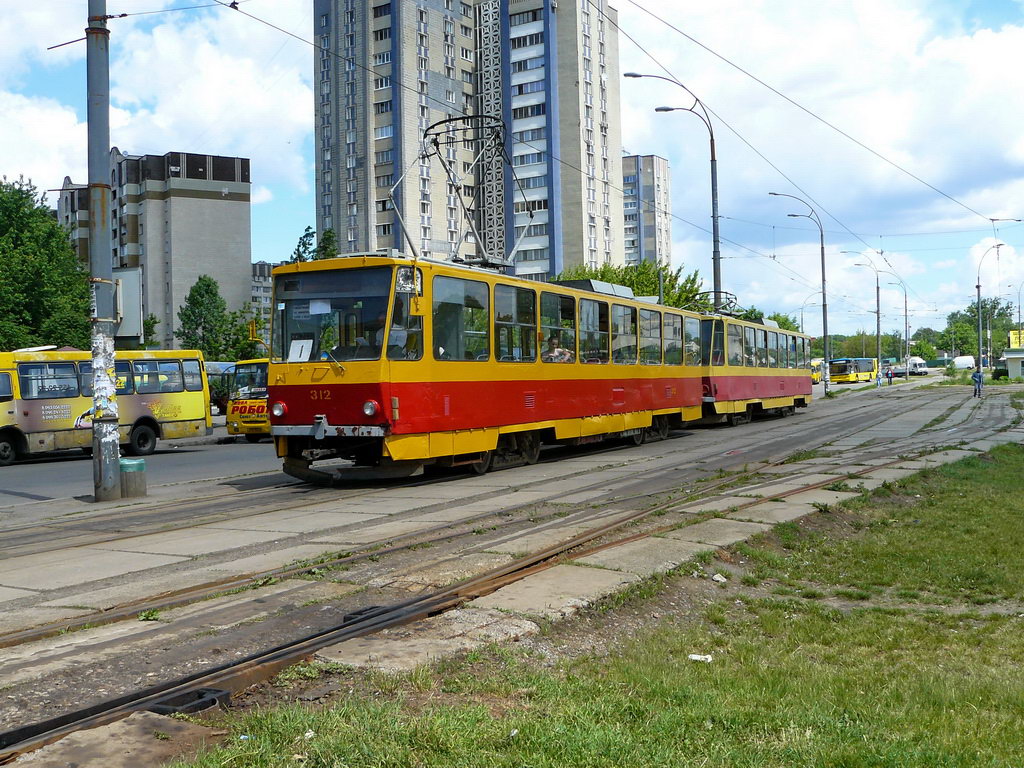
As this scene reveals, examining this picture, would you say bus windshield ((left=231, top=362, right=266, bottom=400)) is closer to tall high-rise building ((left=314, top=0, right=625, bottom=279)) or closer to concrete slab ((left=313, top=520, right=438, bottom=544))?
concrete slab ((left=313, top=520, right=438, bottom=544))

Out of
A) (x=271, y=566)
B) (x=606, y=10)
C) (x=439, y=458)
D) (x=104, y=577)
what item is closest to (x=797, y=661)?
(x=271, y=566)

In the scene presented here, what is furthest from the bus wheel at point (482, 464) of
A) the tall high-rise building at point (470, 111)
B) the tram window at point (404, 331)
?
the tall high-rise building at point (470, 111)

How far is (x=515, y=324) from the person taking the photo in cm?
1566

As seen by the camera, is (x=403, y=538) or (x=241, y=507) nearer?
(x=403, y=538)

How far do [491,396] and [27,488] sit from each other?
7.86 metres

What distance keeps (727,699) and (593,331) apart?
1446cm

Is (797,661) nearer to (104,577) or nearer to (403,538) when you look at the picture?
(403,538)

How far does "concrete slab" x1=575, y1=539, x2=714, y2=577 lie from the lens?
24.4ft

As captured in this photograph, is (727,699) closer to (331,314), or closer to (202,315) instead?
(331,314)

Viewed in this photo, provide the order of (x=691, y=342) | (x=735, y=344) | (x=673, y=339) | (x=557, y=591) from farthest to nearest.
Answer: (x=735, y=344) → (x=691, y=342) → (x=673, y=339) → (x=557, y=591)

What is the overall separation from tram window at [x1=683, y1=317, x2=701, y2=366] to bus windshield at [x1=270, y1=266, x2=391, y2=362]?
1261cm

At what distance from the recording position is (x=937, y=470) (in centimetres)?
1447

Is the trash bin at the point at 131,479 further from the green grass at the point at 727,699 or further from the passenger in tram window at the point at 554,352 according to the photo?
the green grass at the point at 727,699

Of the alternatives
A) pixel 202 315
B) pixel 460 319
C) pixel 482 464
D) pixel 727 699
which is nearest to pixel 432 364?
pixel 460 319
